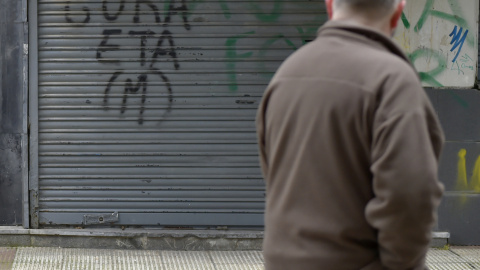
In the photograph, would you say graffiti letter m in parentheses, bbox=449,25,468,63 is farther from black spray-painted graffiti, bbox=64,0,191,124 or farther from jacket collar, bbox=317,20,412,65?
jacket collar, bbox=317,20,412,65

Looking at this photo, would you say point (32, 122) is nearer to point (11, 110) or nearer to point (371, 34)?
point (11, 110)

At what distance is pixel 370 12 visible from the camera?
2.47 m

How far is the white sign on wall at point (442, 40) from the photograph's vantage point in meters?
7.38

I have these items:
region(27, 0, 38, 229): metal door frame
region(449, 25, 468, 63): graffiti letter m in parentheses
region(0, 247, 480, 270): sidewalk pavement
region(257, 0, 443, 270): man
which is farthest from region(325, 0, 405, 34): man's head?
region(27, 0, 38, 229): metal door frame

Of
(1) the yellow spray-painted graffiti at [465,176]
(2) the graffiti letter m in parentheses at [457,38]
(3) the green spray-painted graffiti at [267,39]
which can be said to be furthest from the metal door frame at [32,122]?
(1) the yellow spray-painted graffiti at [465,176]

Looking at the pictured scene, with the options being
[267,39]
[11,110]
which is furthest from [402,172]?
[11,110]

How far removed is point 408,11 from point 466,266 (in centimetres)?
243

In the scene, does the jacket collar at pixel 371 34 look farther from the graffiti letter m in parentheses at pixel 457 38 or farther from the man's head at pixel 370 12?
the graffiti letter m in parentheses at pixel 457 38

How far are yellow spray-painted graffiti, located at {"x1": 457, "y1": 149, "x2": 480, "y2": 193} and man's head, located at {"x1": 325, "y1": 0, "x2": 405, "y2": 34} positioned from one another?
5.20 meters

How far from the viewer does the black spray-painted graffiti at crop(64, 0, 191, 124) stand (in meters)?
7.29

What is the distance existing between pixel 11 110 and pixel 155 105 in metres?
1.38

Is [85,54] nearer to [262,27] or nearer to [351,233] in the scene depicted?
[262,27]

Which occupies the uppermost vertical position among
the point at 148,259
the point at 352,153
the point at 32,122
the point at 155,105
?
the point at 352,153

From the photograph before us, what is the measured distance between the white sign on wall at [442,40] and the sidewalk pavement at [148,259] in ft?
5.39
